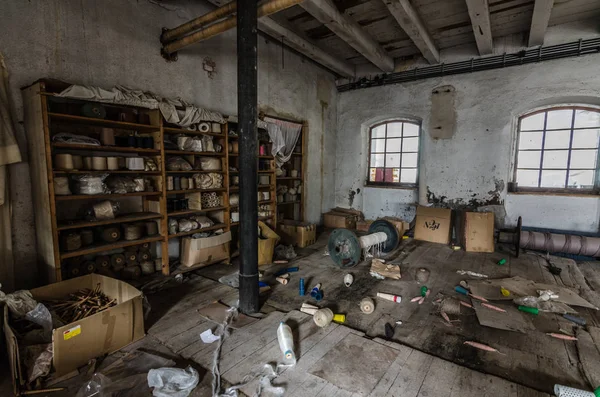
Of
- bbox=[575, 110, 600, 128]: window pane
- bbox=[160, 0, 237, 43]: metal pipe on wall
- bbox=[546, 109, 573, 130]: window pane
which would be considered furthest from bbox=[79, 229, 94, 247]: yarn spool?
bbox=[575, 110, 600, 128]: window pane

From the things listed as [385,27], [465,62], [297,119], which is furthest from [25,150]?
[465,62]

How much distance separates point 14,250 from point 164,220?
1.31 m

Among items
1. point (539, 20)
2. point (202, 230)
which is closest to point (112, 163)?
point (202, 230)

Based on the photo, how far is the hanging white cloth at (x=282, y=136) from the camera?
482 cm

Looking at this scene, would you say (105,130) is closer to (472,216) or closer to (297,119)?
(297,119)

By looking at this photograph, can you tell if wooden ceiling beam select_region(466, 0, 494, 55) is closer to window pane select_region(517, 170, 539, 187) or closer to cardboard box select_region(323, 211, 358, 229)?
window pane select_region(517, 170, 539, 187)

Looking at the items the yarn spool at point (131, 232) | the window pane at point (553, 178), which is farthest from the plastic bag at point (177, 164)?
the window pane at point (553, 178)

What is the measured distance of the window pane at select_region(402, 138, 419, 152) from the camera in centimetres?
595

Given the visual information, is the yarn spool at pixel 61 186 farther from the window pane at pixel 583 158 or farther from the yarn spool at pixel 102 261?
the window pane at pixel 583 158

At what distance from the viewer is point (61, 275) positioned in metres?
2.71

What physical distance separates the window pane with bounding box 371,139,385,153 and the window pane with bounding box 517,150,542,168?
244 centimetres

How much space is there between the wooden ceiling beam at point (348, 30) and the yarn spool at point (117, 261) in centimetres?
361

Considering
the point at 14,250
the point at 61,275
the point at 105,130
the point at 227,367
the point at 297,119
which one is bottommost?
the point at 227,367

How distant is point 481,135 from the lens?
5.13 m
